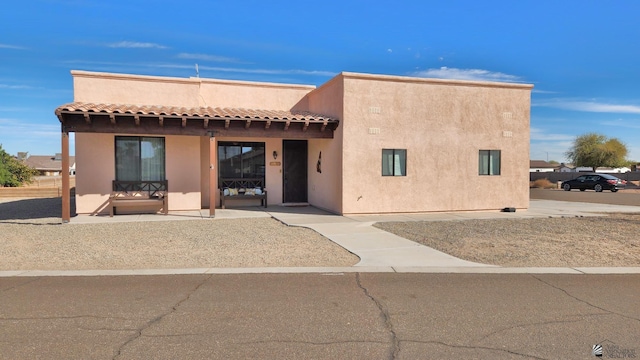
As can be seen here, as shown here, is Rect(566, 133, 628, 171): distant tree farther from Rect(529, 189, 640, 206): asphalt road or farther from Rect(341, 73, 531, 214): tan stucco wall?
Rect(341, 73, 531, 214): tan stucco wall

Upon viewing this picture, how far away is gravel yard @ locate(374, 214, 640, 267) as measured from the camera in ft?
26.4

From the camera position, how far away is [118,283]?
20.6ft

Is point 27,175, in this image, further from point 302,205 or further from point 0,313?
point 0,313

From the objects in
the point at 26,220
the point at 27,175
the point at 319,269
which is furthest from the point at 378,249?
the point at 27,175

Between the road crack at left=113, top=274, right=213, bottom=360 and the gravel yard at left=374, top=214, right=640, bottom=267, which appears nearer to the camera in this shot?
the road crack at left=113, top=274, right=213, bottom=360

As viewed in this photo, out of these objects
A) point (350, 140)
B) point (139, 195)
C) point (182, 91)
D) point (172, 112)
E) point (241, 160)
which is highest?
point (182, 91)

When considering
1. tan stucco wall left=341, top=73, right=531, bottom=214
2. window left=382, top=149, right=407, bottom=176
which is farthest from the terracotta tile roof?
window left=382, top=149, right=407, bottom=176

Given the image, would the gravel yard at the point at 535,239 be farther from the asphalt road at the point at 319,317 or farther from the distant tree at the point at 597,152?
the distant tree at the point at 597,152

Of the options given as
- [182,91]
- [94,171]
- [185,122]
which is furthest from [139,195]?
[182,91]

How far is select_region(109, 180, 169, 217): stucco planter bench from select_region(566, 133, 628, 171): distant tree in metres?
68.8

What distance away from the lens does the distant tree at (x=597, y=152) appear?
6712 cm

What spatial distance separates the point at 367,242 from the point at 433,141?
6.76 meters

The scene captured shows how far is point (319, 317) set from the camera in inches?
190

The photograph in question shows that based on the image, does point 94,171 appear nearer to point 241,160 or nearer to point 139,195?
point 139,195
